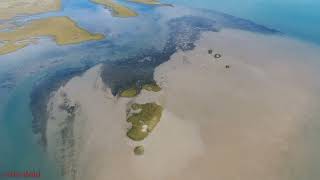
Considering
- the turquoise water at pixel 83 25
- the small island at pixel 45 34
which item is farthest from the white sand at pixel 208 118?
the small island at pixel 45 34

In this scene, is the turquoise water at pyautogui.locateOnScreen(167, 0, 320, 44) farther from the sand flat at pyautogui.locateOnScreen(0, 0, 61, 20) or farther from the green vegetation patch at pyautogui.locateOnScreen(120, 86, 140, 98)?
the green vegetation patch at pyautogui.locateOnScreen(120, 86, 140, 98)

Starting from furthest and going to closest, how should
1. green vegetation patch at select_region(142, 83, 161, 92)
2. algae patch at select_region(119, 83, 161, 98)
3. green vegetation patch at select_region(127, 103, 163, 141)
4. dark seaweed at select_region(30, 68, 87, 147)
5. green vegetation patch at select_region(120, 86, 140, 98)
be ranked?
green vegetation patch at select_region(142, 83, 161, 92) → algae patch at select_region(119, 83, 161, 98) → green vegetation patch at select_region(120, 86, 140, 98) → dark seaweed at select_region(30, 68, 87, 147) → green vegetation patch at select_region(127, 103, 163, 141)

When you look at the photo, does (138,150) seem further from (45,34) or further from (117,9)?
(117,9)

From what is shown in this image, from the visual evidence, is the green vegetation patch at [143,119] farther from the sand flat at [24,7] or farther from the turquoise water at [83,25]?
the sand flat at [24,7]

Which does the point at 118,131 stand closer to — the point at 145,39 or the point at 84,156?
the point at 84,156

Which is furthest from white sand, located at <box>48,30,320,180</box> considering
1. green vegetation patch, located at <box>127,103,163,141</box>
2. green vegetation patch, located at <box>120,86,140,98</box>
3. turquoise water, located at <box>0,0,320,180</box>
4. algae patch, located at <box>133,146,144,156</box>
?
turquoise water, located at <box>0,0,320,180</box>

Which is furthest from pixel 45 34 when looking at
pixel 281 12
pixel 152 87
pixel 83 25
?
pixel 281 12
